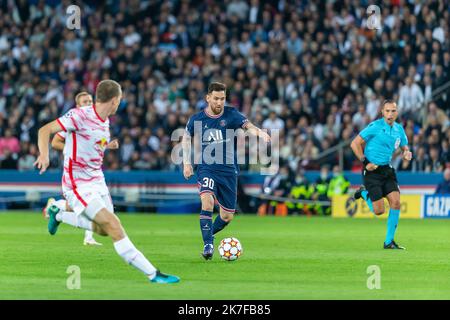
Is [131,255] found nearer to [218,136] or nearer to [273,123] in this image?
[218,136]

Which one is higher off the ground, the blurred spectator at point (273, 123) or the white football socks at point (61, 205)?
the blurred spectator at point (273, 123)

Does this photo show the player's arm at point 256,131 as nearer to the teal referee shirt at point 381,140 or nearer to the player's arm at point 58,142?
the player's arm at point 58,142

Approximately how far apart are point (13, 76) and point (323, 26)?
33.3 feet

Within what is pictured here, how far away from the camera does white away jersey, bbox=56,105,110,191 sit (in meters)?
11.8

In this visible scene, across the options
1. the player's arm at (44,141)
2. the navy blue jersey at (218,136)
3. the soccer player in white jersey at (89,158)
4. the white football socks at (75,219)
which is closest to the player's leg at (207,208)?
the navy blue jersey at (218,136)

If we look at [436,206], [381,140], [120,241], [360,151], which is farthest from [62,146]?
[436,206]

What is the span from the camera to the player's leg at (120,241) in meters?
11.2

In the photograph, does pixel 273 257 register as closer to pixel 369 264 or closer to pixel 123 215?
pixel 369 264

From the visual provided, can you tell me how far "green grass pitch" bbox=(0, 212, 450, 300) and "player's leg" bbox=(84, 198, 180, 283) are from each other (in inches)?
6.6

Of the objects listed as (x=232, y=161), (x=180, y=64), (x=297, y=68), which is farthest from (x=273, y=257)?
(x=180, y=64)

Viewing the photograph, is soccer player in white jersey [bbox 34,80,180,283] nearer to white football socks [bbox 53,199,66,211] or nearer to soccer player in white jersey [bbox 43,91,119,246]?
soccer player in white jersey [bbox 43,91,119,246]

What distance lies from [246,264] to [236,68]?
18.7 metres

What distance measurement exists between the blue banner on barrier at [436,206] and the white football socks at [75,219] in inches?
622
